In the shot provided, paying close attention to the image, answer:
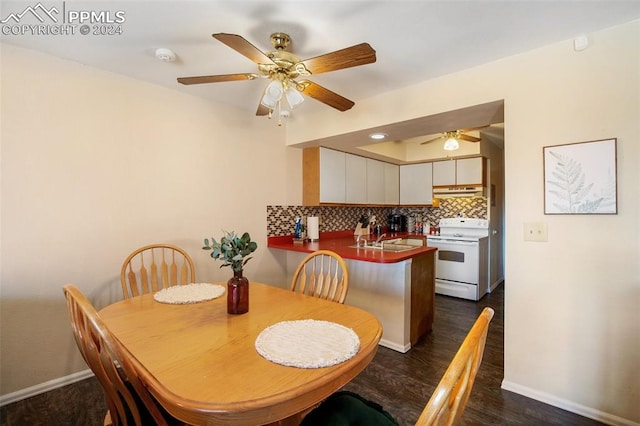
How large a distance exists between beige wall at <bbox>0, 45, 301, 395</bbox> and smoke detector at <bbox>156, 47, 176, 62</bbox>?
1.87 ft

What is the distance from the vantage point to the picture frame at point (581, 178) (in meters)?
1.58

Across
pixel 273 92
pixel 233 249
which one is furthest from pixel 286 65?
pixel 233 249

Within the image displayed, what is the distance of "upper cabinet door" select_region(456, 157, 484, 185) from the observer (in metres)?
4.07

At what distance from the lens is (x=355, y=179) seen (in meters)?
3.88

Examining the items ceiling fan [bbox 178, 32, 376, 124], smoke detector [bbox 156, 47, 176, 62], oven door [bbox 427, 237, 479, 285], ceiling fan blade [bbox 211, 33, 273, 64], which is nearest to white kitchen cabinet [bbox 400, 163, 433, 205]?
oven door [bbox 427, 237, 479, 285]

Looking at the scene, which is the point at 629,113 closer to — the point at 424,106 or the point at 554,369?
the point at 424,106

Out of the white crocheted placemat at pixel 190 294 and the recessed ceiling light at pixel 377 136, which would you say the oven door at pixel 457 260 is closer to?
the recessed ceiling light at pixel 377 136

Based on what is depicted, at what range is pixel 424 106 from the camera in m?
2.25

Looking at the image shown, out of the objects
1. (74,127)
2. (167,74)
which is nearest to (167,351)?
(74,127)

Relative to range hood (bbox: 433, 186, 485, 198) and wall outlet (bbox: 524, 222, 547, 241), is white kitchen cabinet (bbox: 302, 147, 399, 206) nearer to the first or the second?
range hood (bbox: 433, 186, 485, 198)

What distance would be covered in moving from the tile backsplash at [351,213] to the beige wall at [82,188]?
2.28 ft

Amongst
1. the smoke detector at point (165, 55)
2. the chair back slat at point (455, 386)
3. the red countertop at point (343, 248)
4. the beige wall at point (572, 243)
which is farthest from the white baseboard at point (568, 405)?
the smoke detector at point (165, 55)

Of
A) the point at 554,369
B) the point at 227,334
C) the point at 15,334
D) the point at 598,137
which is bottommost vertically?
the point at 554,369

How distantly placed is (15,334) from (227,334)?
5.60ft
